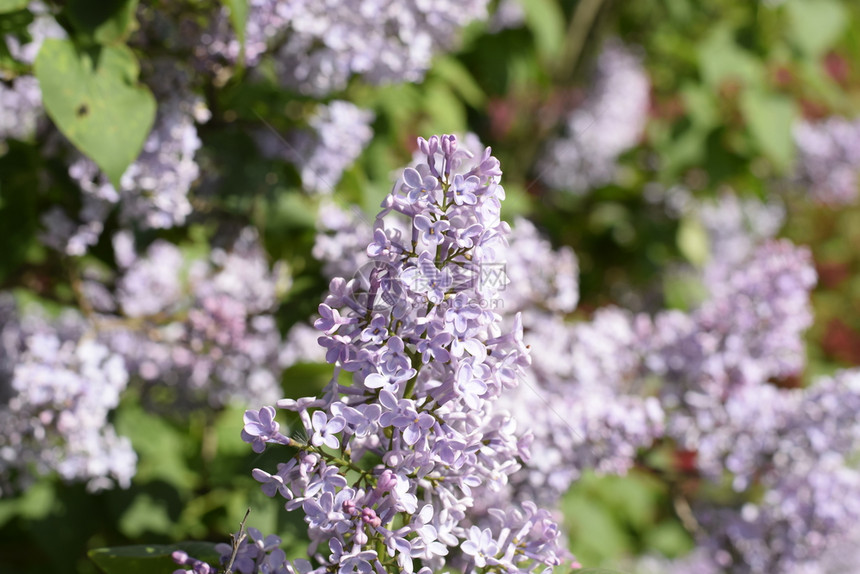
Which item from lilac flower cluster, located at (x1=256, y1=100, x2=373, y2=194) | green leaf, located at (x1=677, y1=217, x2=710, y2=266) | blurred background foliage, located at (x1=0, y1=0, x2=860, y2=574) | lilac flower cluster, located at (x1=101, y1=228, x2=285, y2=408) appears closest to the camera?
blurred background foliage, located at (x1=0, y1=0, x2=860, y2=574)

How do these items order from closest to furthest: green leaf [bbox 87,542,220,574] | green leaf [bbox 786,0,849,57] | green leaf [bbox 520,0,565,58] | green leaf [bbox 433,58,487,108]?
green leaf [bbox 87,542,220,574], green leaf [bbox 433,58,487,108], green leaf [bbox 520,0,565,58], green leaf [bbox 786,0,849,57]

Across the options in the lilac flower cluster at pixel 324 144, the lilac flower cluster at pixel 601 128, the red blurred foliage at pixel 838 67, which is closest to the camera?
the lilac flower cluster at pixel 324 144

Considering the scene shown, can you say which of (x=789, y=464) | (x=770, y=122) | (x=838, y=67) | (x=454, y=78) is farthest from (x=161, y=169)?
(x=838, y=67)

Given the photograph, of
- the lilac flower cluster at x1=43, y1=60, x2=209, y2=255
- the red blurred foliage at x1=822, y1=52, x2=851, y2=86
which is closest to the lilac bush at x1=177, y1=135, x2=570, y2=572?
the lilac flower cluster at x1=43, y1=60, x2=209, y2=255

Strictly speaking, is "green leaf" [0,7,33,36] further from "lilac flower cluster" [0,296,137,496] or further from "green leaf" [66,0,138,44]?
"lilac flower cluster" [0,296,137,496]

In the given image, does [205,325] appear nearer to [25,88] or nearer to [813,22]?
[25,88]

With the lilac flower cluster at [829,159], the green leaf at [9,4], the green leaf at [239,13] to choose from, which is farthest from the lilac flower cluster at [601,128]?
the green leaf at [9,4]

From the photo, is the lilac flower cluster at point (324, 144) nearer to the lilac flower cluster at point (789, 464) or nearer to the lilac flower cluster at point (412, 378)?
the lilac flower cluster at point (412, 378)
